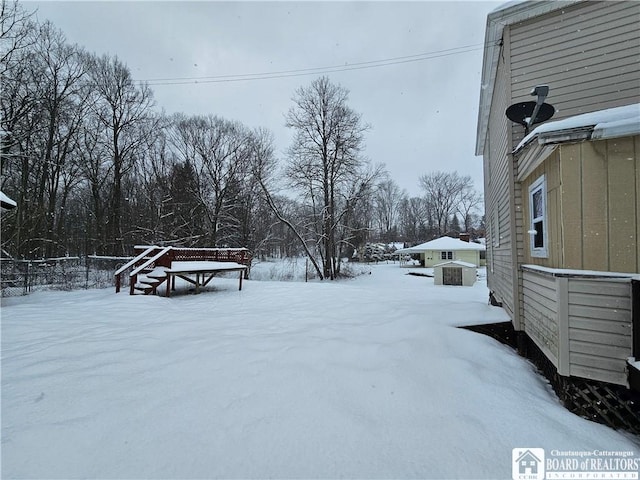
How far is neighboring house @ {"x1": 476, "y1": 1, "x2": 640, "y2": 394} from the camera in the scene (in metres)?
2.72

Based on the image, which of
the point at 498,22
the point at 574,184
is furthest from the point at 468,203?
the point at 574,184

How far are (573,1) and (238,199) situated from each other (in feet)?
61.5

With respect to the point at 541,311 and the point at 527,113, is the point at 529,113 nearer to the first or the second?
the point at 527,113

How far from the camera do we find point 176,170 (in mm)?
20391

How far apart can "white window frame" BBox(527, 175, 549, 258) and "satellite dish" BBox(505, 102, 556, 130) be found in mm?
980

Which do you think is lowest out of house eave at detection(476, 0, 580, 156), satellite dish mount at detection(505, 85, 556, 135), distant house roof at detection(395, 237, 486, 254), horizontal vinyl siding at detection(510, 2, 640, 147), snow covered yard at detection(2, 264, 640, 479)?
snow covered yard at detection(2, 264, 640, 479)

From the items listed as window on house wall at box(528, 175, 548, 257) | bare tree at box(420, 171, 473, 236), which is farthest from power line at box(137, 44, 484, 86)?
bare tree at box(420, 171, 473, 236)

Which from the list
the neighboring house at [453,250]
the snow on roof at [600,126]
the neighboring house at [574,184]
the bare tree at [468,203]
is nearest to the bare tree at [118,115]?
the neighboring house at [574,184]

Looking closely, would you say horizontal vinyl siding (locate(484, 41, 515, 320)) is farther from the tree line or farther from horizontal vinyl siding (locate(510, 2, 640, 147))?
the tree line

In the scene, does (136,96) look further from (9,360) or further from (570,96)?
(570,96)

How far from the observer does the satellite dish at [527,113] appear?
161 inches

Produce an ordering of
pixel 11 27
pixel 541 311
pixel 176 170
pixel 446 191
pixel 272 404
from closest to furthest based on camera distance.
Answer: pixel 272 404, pixel 541 311, pixel 11 27, pixel 176 170, pixel 446 191

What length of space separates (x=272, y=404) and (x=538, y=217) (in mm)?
4252

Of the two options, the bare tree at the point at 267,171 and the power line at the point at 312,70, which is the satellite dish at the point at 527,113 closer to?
the power line at the point at 312,70
